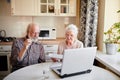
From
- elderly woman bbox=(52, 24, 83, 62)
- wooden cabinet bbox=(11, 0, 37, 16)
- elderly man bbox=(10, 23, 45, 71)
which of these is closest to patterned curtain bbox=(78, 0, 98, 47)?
elderly woman bbox=(52, 24, 83, 62)

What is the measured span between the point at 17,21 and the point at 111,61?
2.33m

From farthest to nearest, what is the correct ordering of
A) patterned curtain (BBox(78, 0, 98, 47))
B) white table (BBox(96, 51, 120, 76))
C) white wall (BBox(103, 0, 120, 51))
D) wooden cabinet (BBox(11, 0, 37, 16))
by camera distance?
wooden cabinet (BBox(11, 0, 37, 16)) < patterned curtain (BBox(78, 0, 98, 47)) < white wall (BBox(103, 0, 120, 51)) < white table (BBox(96, 51, 120, 76))

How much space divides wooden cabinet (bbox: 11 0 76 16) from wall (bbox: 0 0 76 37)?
1.07 feet

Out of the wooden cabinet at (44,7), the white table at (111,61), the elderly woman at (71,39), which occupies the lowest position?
the white table at (111,61)

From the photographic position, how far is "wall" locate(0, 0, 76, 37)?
3.91 meters

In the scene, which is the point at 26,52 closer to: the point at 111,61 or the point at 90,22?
the point at 111,61

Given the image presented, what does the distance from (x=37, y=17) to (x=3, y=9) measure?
74 centimetres

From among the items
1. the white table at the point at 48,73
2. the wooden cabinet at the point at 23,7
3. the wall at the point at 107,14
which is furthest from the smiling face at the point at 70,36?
the wooden cabinet at the point at 23,7

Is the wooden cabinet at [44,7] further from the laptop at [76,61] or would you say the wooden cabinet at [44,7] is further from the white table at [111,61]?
the laptop at [76,61]

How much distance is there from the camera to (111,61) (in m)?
2.44

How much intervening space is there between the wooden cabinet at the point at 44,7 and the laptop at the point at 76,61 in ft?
6.47

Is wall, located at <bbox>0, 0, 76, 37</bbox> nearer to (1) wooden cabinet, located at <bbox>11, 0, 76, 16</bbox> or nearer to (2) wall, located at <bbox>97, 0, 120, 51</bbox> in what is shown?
(1) wooden cabinet, located at <bbox>11, 0, 76, 16</bbox>

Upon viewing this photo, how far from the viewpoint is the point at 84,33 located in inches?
136

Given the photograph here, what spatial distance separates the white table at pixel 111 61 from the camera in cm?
218
